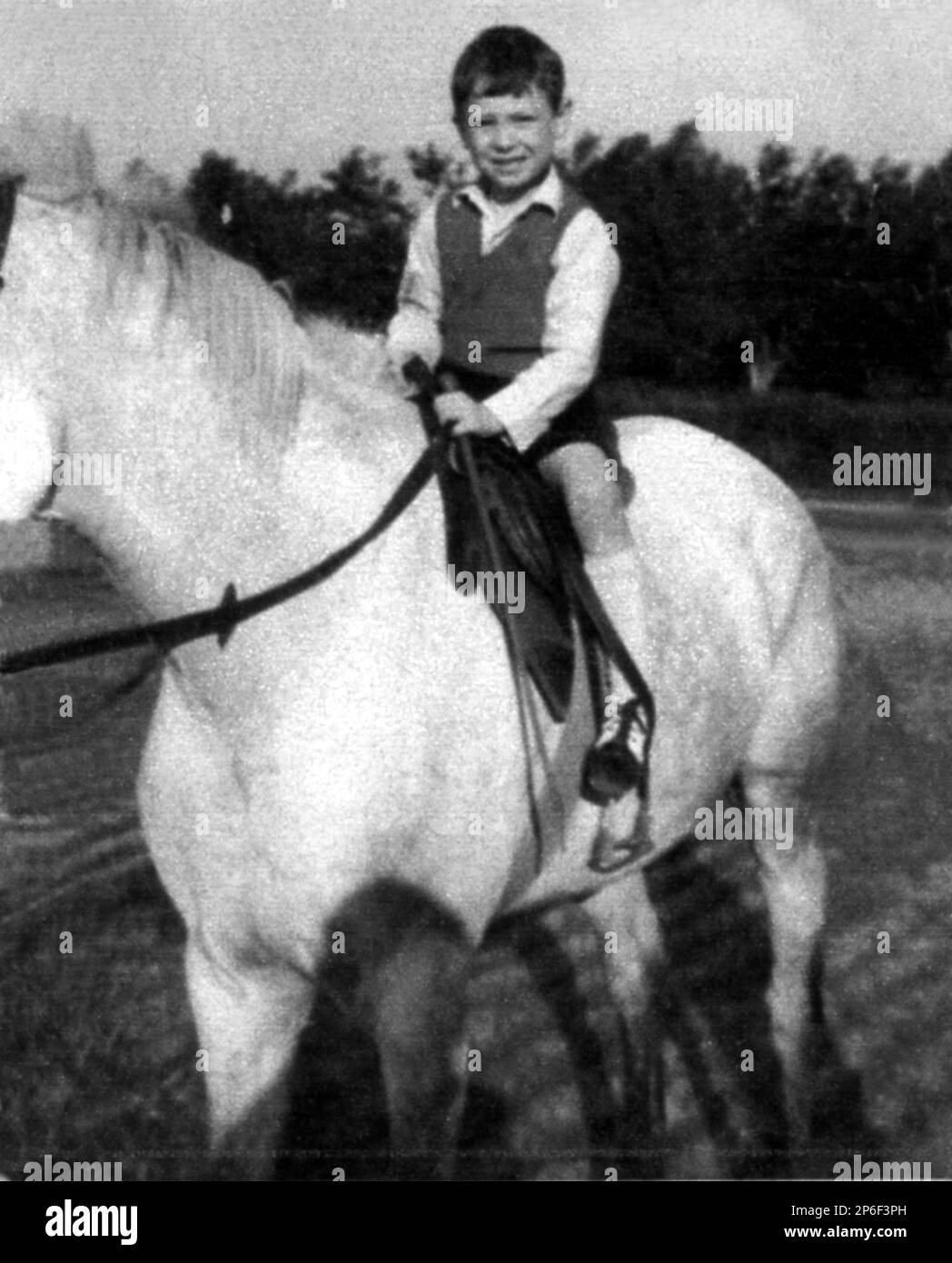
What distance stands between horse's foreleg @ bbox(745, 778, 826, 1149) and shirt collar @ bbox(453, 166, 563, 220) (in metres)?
1.10

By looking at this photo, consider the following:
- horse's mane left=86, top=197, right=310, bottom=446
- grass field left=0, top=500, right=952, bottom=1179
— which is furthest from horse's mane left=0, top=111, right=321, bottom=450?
grass field left=0, top=500, right=952, bottom=1179

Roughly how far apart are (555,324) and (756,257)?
570 mm

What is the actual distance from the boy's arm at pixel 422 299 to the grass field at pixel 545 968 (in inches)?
31.6

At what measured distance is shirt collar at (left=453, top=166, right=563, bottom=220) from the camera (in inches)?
84.4

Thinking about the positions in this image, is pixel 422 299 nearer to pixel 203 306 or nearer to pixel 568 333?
pixel 568 333

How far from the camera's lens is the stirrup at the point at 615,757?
7.06 feet

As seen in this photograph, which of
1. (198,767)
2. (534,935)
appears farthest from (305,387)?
(534,935)

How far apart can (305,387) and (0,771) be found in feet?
4.16

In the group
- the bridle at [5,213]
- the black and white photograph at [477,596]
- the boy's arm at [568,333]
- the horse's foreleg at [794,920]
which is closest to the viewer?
the bridle at [5,213]

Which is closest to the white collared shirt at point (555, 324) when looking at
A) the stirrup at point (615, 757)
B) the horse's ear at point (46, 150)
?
the stirrup at point (615, 757)

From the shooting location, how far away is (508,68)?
2145 mm

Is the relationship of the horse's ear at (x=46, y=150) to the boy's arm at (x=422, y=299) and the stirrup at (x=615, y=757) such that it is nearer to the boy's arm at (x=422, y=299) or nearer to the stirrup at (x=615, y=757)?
the boy's arm at (x=422, y=299)

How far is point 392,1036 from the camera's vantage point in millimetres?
2051

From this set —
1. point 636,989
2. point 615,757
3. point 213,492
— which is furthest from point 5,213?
point 636,989
